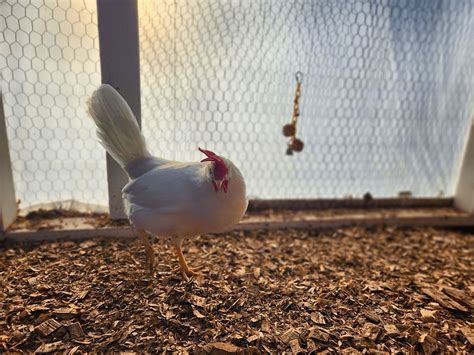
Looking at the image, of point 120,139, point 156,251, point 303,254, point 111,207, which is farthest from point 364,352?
point 111,207

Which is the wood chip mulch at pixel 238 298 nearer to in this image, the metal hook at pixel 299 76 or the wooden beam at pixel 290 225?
the wooden beam at pixel 290 225

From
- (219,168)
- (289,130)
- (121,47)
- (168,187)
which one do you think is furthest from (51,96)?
(289,130)

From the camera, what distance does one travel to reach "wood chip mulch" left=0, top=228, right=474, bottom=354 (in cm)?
112

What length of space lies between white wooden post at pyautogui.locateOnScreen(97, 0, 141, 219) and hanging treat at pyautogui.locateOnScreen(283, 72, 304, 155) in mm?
967

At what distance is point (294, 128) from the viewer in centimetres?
207

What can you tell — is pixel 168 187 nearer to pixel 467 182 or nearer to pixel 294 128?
pixel 294 128

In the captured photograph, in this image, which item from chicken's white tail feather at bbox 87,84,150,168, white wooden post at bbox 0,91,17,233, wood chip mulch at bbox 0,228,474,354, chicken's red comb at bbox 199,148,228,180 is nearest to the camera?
wood chip mulch at bbox 0,228,474,354

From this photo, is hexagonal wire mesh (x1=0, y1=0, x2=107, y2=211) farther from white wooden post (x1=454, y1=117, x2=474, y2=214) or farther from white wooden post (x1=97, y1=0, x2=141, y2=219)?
white wooden post (x1=454, y1=117, x2=474, y2=214)

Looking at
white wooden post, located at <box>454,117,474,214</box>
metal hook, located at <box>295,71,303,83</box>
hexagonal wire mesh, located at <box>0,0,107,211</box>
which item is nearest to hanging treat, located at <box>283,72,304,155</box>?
metal hook, located at <box>295,71,303,83</box>

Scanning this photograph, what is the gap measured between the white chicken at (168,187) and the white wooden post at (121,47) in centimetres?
30

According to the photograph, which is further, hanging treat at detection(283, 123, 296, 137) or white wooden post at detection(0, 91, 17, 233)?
hanging treat at detection(283, 123, 296, 137)

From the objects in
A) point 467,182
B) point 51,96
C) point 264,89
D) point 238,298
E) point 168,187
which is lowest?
point 238,298

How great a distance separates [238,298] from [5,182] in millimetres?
1536

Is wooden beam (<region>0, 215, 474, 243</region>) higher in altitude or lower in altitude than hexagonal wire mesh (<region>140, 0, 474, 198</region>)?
lower
